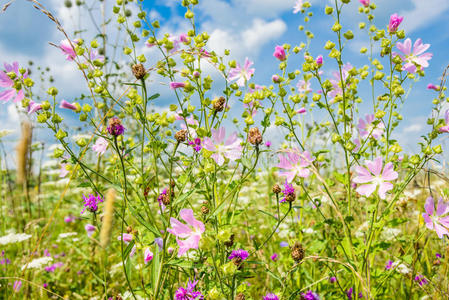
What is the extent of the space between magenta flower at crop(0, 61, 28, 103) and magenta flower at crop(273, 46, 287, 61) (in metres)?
1.20

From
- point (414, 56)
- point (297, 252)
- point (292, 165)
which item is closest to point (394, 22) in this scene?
point (414, 56)

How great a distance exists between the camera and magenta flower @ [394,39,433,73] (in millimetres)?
1580

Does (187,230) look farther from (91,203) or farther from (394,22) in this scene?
(394,22)

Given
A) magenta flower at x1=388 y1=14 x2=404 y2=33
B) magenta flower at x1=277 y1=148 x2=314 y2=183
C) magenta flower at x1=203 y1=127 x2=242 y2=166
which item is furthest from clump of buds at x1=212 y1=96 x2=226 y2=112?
magenta flower at x1=388 y1=14 x2=404 y2=33

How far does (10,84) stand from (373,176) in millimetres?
1520

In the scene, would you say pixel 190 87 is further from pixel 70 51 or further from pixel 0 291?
pixel 0 291

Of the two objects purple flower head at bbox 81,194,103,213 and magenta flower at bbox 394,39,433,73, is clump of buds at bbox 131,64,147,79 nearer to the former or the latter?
purple flower head at bbox 81,194,103,213

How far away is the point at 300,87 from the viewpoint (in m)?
2.34

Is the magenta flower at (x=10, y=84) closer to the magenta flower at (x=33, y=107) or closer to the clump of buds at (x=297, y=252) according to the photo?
the magenta flower at (x=33, y=107)

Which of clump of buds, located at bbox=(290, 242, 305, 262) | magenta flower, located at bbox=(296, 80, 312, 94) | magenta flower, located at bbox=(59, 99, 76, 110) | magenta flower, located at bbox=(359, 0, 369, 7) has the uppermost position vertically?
magenta flower, located at bbox=(359, 0, 369, 7)

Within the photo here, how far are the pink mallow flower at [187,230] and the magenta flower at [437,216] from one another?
3.16 feet

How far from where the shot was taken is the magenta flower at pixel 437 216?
1340 mm

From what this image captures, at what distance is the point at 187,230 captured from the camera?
42.1 inches

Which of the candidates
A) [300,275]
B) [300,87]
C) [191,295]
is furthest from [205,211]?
[300,87]
